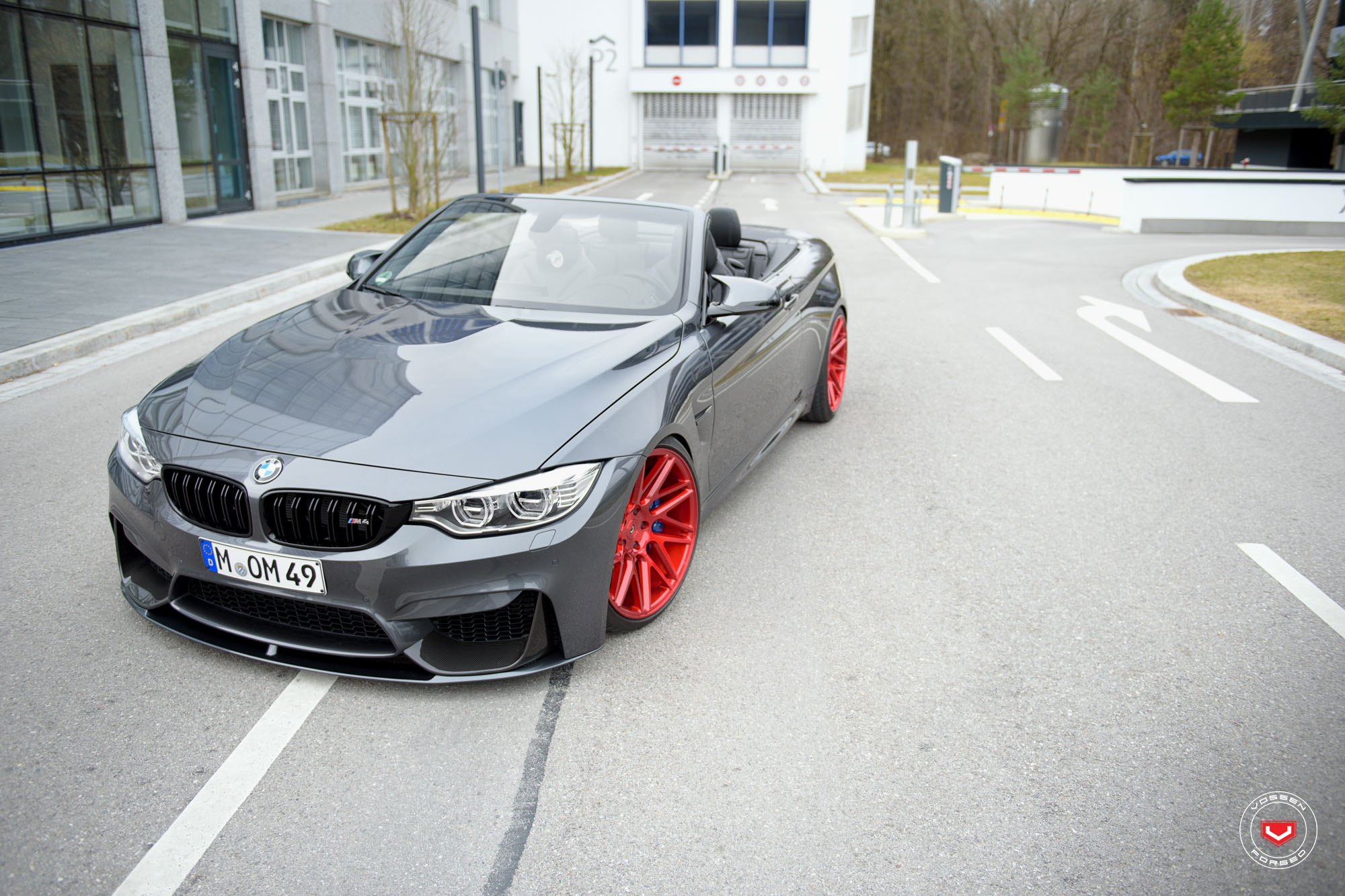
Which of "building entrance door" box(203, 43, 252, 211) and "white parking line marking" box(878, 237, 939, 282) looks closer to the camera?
"white parking line marking" box(878, 237, 939, 282)

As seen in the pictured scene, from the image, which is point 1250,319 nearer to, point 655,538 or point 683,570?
point 683,570

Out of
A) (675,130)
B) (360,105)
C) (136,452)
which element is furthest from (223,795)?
(675,130)

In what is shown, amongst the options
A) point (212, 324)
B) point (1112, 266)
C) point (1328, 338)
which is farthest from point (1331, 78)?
point (212, 324)

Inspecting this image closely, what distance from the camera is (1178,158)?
1966 inches

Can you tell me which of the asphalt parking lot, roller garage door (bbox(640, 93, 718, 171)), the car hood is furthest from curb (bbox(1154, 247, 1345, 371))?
roller garage door (bbox(640, 93, 718, 171))

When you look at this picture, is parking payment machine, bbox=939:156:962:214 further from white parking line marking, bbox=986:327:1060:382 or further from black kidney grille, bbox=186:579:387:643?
black kidney grille, bbox=186:579:387:643

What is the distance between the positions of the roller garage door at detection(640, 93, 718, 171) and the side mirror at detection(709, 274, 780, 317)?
1870 inches

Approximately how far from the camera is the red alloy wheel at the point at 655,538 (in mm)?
3537

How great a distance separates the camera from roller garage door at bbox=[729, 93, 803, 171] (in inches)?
1977

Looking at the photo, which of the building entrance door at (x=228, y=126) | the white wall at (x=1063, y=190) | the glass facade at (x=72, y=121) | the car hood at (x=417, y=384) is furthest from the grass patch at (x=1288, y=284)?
the building entrance door at (x=228, y=126)

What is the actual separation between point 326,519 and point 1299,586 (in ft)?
13.0

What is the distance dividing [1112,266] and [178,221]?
15.3m

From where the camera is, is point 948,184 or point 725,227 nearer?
point 725,227

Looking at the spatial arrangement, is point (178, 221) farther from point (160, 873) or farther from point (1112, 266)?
point (160, 873)
